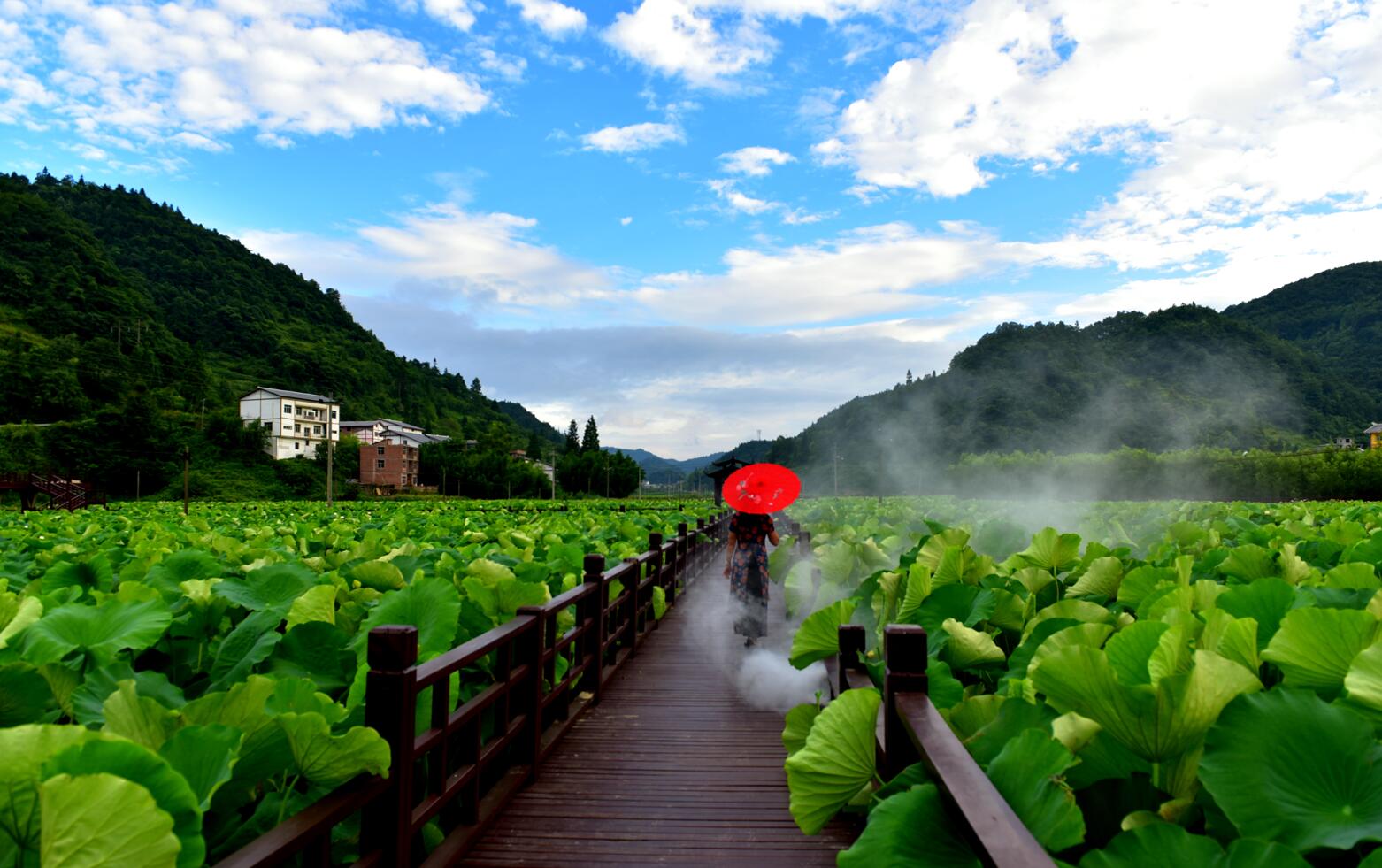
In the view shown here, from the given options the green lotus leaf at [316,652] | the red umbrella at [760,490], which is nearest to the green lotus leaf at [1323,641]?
the green lotus leaf at [316,652]

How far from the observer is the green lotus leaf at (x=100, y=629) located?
1.70 m

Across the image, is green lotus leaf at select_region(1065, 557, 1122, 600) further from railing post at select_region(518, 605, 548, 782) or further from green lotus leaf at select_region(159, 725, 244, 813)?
green lotus leaf at select_region(159, 725, 244, 813)

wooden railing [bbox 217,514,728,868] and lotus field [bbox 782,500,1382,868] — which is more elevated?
lotus field [bbox 782,500,1382,868]

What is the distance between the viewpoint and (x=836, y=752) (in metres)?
1.25

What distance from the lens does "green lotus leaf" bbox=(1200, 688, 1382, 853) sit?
2.73 ft

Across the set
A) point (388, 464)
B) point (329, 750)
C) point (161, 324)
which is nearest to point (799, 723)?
point (329, 750)

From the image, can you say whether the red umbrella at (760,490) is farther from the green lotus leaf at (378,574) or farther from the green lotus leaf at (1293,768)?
the green lotus leaf at (1293,768)

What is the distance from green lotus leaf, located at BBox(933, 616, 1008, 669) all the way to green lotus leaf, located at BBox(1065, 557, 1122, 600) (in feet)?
2.58

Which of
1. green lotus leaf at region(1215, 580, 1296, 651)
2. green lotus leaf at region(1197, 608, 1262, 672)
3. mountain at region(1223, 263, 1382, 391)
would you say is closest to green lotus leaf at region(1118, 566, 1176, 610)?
green lotus leaf at region(1215, 580, 1296, 651)

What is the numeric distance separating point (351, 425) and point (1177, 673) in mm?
82501

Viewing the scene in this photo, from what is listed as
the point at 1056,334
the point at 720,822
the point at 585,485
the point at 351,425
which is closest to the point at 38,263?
the point at 351,425

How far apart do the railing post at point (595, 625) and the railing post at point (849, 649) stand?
8.39ft

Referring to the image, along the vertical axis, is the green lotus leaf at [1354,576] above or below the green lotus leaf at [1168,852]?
above

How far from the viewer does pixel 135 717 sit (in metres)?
1.21
